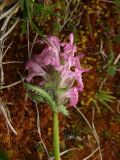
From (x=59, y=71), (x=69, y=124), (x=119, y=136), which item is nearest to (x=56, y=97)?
(x=59, y=71)

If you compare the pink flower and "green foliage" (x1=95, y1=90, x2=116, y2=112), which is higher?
the pink flower

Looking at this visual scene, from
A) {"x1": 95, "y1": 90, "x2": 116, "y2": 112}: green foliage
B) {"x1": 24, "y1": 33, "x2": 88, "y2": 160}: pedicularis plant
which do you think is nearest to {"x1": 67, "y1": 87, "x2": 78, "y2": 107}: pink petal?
{"x1": 24, "y1": 33, "x2": 88, "y2": 160}: pedicularis plant

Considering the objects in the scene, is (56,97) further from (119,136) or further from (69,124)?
(119,136)

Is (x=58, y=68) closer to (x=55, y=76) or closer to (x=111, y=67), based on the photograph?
(x=55, y=76)

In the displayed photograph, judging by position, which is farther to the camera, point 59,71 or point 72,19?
point 72,19

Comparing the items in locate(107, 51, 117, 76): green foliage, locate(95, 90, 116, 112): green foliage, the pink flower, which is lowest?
locate(95, 90, 116, 112): green foliage

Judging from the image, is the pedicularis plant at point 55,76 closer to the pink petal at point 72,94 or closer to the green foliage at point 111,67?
the pink petal at point 72,94

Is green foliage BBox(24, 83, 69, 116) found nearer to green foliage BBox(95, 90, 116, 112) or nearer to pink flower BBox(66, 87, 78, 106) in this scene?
pink flower BBox(66, 87, 78, 106)

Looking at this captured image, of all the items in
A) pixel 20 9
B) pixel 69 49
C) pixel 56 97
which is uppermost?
pixel 20 9

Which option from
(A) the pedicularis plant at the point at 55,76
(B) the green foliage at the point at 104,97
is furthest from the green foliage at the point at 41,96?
(B) the green foliage at the point at 104,97
